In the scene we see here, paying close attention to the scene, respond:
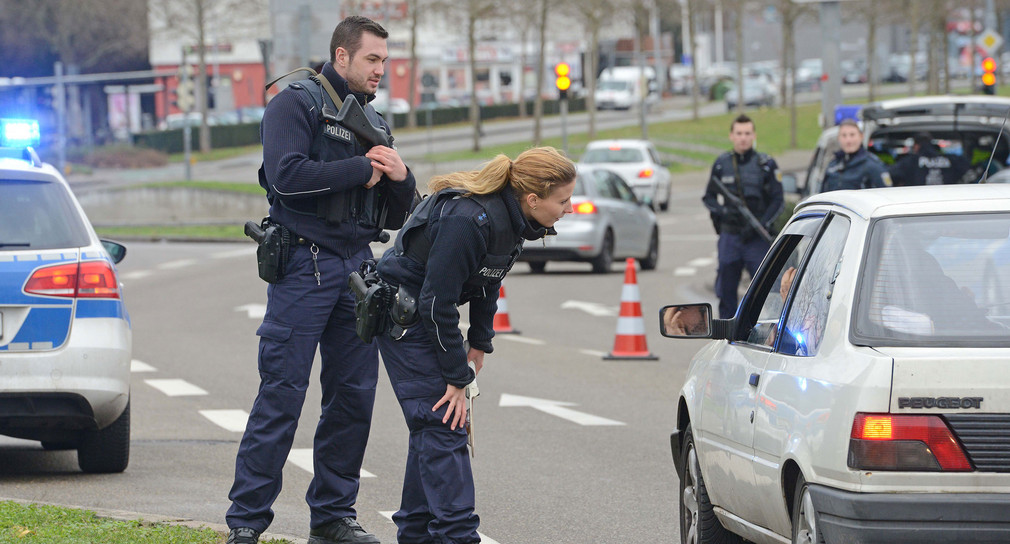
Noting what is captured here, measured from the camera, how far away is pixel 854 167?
1279cm

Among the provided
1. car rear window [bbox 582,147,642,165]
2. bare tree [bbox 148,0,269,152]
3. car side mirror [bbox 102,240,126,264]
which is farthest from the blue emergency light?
bare tree [bbox 148,0,269,152]

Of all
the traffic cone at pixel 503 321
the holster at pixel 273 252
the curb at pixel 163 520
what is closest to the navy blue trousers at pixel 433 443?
the holster at pixel 273 252

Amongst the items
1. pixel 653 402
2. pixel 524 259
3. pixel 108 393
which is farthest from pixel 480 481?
pixel 524 259

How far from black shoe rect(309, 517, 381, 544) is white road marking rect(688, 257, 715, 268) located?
18.8 metres

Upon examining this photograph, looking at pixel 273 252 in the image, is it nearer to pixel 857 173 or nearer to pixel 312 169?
pixel 312 169

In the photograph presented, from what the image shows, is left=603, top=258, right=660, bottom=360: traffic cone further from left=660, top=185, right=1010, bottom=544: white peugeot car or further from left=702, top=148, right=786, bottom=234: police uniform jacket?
left=660, top=185, right=1010, bottom=544: white peugeot car

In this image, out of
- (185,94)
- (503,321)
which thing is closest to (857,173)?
(503,321)

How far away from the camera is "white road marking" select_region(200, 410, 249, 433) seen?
983 cm

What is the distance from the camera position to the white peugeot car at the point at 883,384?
4016 mm

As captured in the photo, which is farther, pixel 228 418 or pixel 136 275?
pixel 136 275

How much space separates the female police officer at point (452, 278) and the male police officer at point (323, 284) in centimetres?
43

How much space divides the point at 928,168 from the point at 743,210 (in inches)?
200

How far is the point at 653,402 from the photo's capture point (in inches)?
432

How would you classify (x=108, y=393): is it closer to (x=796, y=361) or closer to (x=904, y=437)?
(x=796, y=361)
